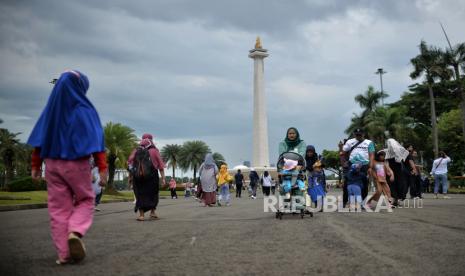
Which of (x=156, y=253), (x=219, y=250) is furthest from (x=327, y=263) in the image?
(x=156, y=253)

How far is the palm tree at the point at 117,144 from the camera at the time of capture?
4428cm

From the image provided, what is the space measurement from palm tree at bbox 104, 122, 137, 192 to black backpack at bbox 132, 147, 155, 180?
1302 inches

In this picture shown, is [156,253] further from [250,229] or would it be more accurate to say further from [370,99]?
[370,99]

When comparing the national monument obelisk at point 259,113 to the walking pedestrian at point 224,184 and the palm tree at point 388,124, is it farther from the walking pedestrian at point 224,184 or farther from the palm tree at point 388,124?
the walking pedestrian at point 224,184

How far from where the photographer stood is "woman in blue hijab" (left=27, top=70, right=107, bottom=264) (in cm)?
530

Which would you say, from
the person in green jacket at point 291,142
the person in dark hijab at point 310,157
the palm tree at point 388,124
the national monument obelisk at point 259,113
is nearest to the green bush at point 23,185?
the person in dark hijab at point 310,157

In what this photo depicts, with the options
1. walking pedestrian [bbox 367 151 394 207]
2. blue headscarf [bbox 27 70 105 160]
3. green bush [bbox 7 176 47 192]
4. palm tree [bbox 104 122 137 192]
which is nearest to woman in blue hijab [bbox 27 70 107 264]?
blue headscarf [bbox 27 70 105 160]

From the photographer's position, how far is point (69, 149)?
539 centimetres

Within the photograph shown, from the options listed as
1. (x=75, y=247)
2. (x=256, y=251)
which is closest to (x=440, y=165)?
(x=256, y=251)

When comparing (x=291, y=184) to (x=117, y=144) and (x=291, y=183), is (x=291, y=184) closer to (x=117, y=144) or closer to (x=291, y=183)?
(x=291, y=183)

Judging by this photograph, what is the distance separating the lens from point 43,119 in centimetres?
552

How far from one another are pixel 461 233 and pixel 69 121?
5323 millimetres

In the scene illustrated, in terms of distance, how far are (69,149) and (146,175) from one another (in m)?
6.03

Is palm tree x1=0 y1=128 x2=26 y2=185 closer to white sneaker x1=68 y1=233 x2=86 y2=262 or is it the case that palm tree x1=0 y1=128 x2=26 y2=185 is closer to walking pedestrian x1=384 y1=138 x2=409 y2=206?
walking pedestrian x1=384 y1=138 x2=409 y2=206
